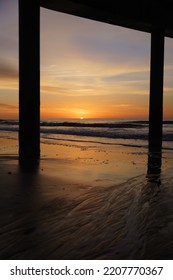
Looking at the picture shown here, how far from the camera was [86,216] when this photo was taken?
2.16 m

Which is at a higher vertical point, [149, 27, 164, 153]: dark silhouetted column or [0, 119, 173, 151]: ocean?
[149, 27, 164, 153]: dark silhouetted column

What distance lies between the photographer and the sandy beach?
163 centimetres

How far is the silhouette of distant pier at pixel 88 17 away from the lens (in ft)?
19.9

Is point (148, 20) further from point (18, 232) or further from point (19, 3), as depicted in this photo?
point (18, 232)

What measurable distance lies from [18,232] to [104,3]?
21.6 ft

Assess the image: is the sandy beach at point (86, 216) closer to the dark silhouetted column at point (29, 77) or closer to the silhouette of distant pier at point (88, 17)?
the silhouette of distant pier at point (88, 17)

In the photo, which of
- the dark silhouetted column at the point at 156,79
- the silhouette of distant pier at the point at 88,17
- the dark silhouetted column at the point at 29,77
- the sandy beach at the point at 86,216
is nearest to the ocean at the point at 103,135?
the dark silhouetted column at the point at 156,79

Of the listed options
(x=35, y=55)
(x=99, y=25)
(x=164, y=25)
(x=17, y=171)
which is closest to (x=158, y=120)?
(x=164, y=25)

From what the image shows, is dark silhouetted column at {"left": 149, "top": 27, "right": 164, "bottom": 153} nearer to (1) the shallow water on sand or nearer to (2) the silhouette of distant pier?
(2) the silhouette of distant pier

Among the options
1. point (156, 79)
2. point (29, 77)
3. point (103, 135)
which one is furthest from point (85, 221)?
point (103, 135)

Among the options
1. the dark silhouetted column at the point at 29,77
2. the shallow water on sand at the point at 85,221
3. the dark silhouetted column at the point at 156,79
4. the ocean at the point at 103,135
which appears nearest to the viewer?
the shallow water on sand at the point at 85,221

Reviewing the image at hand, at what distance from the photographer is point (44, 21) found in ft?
25.9

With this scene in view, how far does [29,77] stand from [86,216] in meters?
4.48

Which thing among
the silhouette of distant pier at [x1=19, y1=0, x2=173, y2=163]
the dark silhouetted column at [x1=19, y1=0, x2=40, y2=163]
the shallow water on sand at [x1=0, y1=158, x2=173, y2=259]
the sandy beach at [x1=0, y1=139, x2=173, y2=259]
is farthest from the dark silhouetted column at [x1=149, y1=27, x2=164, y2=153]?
the shallow water on sand at [x1=0, y1=158, x2=173, y2=259]
